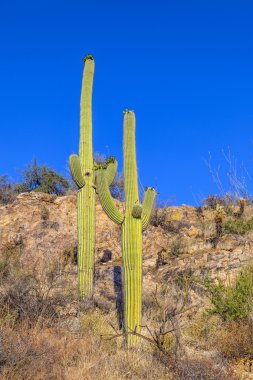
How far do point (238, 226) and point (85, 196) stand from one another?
171 inches

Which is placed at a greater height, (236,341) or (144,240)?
(144,240)

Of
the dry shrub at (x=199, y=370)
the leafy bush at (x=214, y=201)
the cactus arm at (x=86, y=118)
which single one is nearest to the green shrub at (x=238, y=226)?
the leafy bush at (x=214, y=201)

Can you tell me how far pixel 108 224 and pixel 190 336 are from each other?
5880 mm

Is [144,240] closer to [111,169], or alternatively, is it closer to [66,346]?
[111,169]

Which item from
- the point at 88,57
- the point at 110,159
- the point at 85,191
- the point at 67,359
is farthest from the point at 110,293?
the point at 88,57

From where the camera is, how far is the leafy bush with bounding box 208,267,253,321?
798cm

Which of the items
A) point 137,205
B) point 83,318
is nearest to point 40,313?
point 83,318

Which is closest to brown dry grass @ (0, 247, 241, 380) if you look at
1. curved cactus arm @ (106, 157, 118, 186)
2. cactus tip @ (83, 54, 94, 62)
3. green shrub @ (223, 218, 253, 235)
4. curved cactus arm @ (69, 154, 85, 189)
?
curved cactus arm @ (69, 154, 85, 189)

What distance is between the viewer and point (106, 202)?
827 cm

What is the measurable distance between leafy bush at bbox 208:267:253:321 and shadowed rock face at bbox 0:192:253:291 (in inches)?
31.7

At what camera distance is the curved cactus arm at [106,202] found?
818 cm

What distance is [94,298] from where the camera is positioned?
383 inches

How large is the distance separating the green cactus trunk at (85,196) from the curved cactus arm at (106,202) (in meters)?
1.78

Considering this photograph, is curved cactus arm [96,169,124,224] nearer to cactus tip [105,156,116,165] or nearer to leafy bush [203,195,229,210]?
cactus tip [105,156,116,165]
